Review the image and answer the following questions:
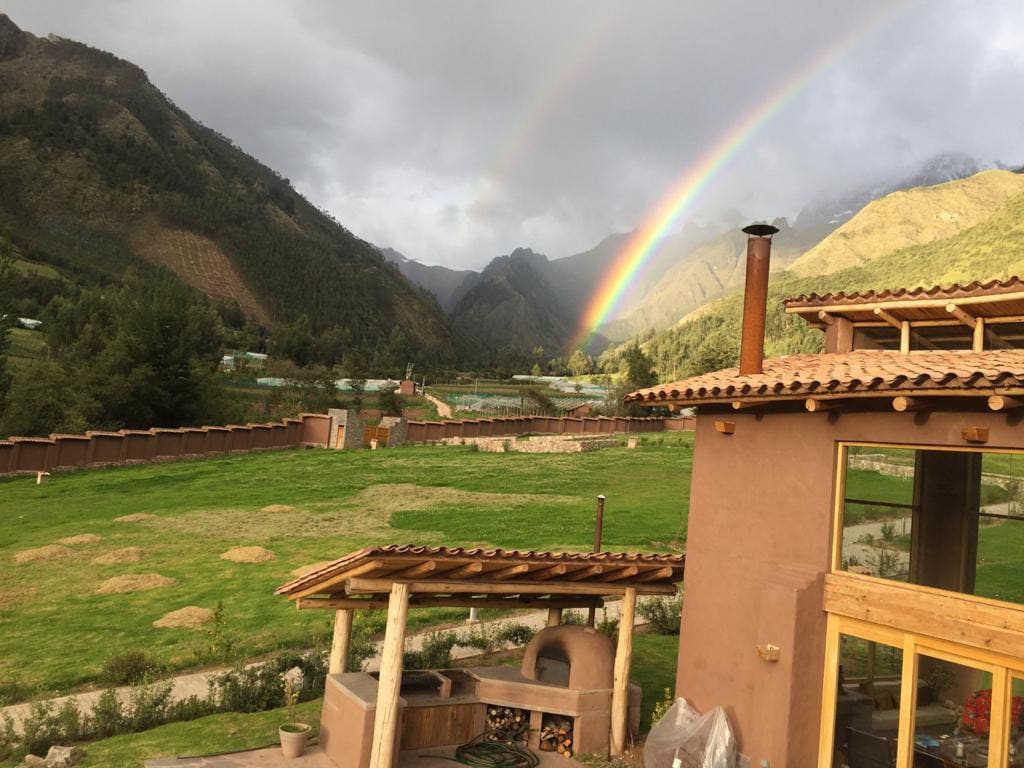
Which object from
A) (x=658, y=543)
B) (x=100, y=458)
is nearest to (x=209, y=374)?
(x=100, y=458)

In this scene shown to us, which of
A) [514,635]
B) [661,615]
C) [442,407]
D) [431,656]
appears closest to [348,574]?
[431,656]

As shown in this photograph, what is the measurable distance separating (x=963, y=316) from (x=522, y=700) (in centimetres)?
819

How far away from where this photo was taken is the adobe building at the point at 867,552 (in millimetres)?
7547

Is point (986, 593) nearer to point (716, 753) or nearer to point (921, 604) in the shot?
point (921, 604)

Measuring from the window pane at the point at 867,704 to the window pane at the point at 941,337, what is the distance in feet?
16.4

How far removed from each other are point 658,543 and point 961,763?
16.0 meters

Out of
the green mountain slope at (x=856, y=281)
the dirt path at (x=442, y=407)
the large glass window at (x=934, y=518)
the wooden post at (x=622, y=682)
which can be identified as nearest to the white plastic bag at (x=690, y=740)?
the wooden post at (x=622, y=682)

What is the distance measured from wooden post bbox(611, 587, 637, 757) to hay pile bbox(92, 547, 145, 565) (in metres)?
17.9

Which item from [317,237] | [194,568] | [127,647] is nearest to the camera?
[127,647]

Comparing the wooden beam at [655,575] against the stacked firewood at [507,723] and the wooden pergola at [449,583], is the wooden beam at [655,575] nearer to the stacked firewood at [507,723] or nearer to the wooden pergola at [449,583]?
the wooden pergola at [449,583]

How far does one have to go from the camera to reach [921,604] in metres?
7.87

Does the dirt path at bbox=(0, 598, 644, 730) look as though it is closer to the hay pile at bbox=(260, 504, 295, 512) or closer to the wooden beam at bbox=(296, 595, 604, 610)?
the wooden beam at bbox=(296, 595, 604, 610)

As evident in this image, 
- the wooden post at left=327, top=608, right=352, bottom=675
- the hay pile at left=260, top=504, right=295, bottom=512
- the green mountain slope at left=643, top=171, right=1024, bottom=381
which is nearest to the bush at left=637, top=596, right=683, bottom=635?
the wooden post at left=327, top=608, right=352, bottom=675

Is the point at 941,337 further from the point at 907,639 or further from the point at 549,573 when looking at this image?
the point at 549,573
